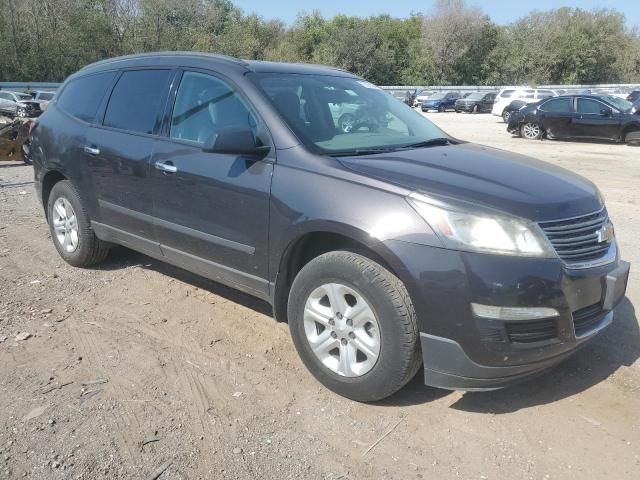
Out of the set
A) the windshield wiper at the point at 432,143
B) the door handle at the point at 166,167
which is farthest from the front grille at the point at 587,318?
the door handle at the point at 166,167

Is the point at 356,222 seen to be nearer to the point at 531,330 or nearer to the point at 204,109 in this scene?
the point at 531,330

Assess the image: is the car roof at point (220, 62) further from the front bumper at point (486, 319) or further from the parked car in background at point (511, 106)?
the parked car in background at point (511, 106)

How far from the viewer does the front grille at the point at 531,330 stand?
277 cm

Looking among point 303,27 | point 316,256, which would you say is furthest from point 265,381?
point 303,27

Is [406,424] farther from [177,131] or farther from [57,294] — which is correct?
[57,294]

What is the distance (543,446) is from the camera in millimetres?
2832

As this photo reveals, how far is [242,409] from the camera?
10.3 feet

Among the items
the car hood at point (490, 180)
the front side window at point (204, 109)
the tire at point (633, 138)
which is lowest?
the tire at point (633, 138)

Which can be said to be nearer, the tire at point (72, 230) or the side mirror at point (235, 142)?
the side mirror at point (235, 142)

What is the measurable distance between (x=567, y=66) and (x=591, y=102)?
176 feet

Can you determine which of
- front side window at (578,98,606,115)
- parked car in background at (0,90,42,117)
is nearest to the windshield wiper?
front side window at (578,98,606,115)

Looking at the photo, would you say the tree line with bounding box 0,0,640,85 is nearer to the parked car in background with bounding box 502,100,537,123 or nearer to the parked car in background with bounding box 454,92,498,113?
the parked car in background with bounding box 454,92,498,113

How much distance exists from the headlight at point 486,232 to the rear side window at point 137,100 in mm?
2432

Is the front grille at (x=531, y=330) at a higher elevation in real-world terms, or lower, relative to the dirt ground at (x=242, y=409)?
higher
